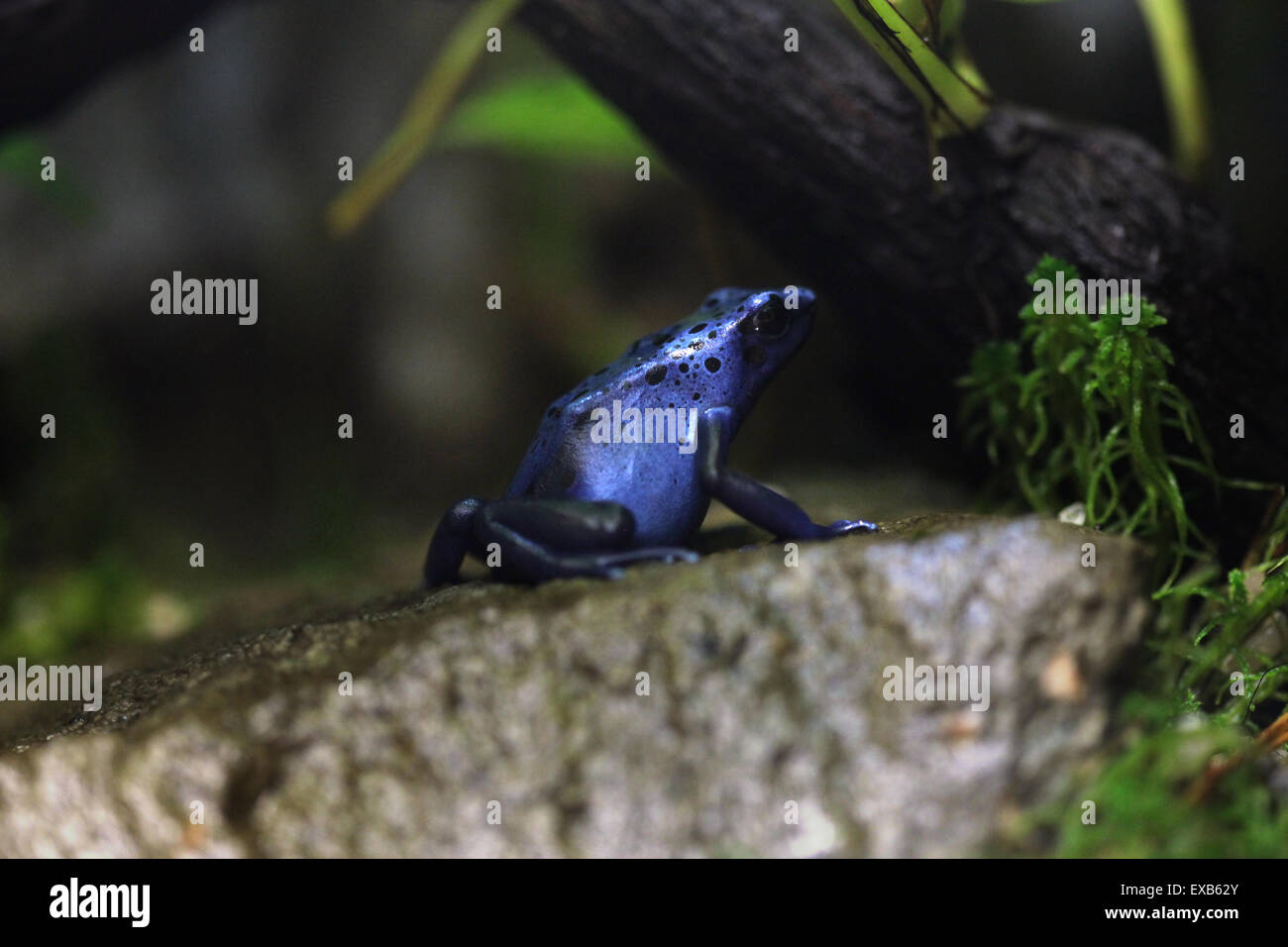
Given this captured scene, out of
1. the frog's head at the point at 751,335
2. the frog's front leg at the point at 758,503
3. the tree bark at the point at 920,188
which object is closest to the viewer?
the frog's front leg at the point at 758,503

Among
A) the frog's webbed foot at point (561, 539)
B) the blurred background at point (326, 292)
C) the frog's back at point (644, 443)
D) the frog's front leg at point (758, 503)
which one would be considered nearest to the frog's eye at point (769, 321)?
the frog's back at point (644, 443)

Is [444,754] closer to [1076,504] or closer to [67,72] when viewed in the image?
[1076,504]

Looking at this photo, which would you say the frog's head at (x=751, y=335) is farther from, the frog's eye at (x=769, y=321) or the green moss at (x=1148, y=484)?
the green moss at (x=1148, y=484)

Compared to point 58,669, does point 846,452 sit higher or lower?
higher

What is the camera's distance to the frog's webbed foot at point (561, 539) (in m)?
2.70

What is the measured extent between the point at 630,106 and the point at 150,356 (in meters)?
4.59

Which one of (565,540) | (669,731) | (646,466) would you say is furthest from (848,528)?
(669,731)

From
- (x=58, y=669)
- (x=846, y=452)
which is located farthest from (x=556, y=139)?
(x=58, y=669)

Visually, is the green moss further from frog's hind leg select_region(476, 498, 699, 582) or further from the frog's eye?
frog's hind leg select_region(476, 498, 699, 582)

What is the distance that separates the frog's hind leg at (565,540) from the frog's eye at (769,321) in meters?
0.82

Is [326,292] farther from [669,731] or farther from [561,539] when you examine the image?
[669,731]

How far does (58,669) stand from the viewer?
4496mm

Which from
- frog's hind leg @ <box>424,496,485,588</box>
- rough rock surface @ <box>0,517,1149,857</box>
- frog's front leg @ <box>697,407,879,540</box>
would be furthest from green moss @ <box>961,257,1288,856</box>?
frog's hind leg @ <box>424,496,485,588</box>

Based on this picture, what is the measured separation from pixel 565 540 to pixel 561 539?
14 millimetres
